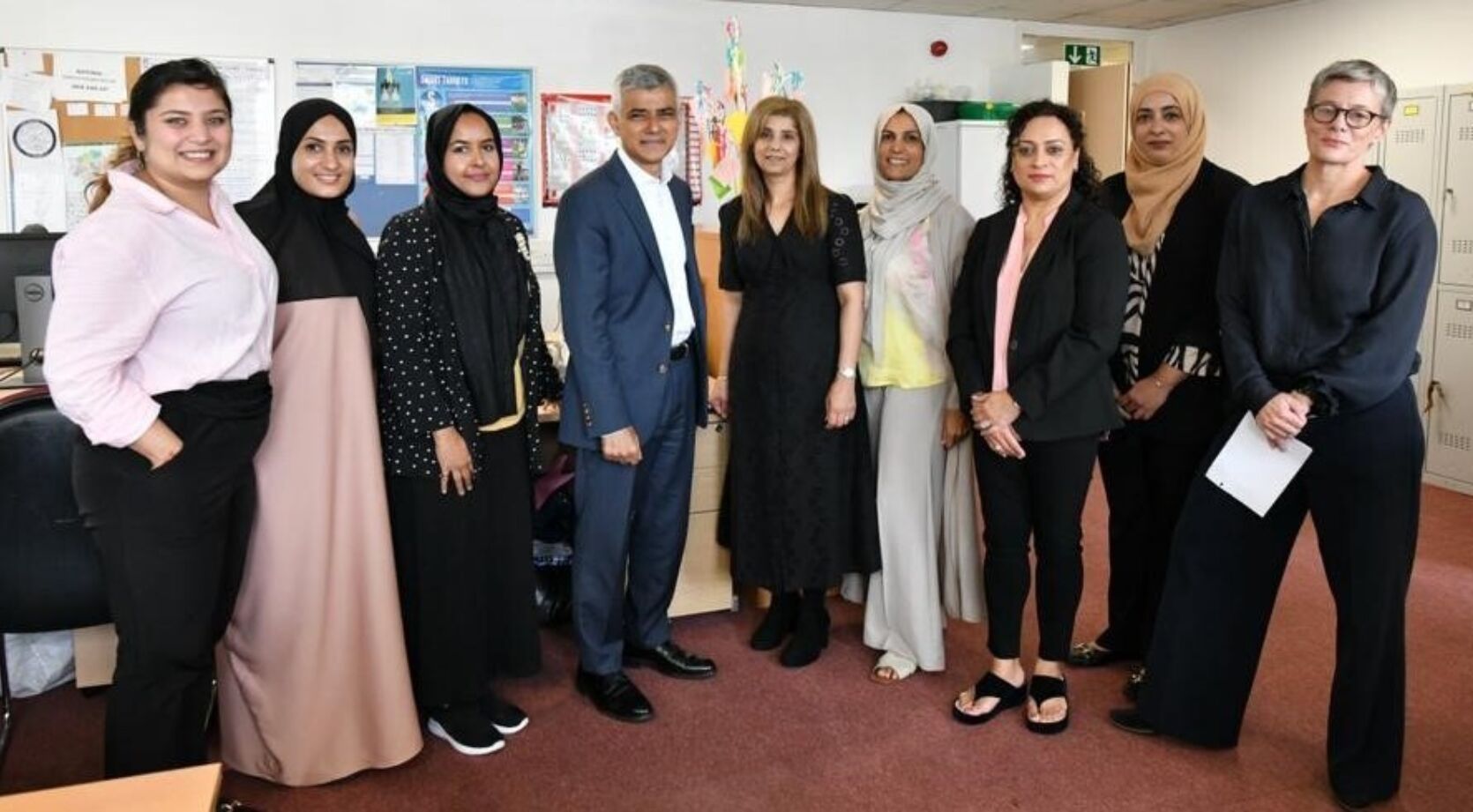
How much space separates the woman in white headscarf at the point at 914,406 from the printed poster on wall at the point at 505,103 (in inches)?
104

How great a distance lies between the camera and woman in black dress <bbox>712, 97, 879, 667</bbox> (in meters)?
2.62

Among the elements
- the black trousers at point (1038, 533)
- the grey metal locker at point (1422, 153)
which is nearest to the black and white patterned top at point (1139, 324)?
the black trousers at point (1038, 533)

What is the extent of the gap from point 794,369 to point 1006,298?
534mm

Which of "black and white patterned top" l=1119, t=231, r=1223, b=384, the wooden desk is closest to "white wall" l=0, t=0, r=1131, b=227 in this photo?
"black and white patterned top" l=1119, t=231, r=1223, b=384

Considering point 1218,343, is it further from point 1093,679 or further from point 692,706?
point 692,706

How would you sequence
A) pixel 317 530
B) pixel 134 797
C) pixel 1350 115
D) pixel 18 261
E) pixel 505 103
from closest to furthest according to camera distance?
pixel 134 797, pixel 1350 115, pixel 317 530, pixel 18 261, pixel 505 103

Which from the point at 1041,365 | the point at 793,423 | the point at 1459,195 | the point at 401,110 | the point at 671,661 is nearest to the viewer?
the point at 1041,365

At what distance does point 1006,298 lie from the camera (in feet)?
7.92

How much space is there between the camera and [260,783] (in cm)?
229

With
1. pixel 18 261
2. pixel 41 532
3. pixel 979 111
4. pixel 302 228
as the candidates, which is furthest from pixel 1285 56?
pixel 41 532

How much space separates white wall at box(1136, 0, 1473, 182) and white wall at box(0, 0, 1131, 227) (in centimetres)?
69

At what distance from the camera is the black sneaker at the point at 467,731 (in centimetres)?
242

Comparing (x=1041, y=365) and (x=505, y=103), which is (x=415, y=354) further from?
(x=505, y=103)

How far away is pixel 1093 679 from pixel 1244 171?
4140 mm
